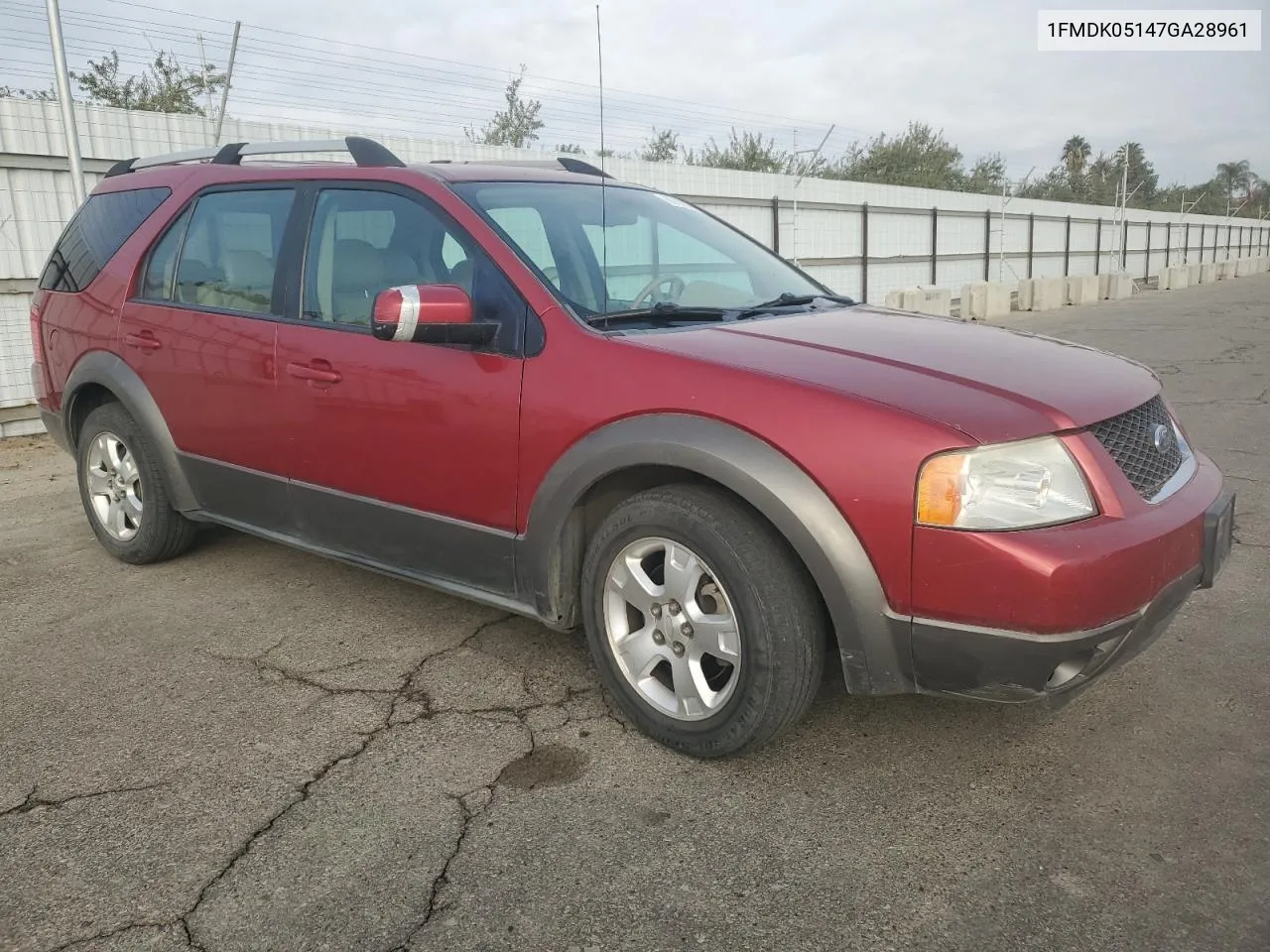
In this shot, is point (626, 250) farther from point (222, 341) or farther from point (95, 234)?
point (95, 234)

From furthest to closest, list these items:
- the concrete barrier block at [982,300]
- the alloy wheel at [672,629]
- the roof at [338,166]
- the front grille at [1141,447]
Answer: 1. the concrete barrier block at [982,300]
2. the roof at [338,166]
3. the alloy wheel at [672,629]
4. the front grille at [1141,447]

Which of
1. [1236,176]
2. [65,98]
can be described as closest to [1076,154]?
[1236,176]

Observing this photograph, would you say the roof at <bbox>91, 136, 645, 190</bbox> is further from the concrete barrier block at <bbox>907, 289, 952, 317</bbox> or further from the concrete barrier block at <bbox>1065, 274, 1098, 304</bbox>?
the concrete barrier block at <bbox>1065, 274, 1098, 304</bbox>

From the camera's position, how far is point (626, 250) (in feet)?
11.4

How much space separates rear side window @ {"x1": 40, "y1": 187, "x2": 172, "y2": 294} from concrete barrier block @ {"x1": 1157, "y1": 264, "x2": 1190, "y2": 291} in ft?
106

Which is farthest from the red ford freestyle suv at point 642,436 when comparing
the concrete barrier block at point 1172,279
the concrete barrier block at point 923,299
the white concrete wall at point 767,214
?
the concrete barrier block at point 1172,279

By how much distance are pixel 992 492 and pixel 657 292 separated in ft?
4.68

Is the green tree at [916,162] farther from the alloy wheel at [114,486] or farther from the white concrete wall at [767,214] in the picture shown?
the alloy wheel at [114,486]

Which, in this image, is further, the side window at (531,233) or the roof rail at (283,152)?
the roof rail at (283,152)

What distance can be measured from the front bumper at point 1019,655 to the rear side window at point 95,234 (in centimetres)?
374

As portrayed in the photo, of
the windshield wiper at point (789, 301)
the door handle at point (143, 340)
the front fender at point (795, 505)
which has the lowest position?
the front fender at point (795, 505)

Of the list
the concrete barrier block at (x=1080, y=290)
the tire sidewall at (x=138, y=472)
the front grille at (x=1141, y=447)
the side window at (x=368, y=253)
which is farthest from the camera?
the concrete barrier block at (x=1080, y=290)

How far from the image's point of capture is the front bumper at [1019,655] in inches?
89.5

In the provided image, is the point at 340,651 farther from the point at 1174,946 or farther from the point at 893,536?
the point at 1174,946
